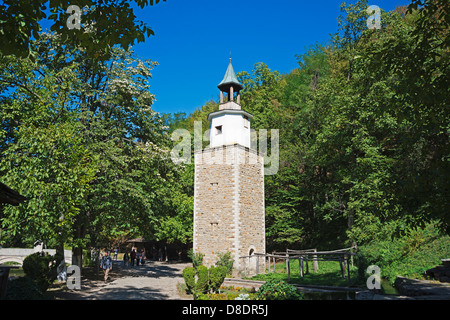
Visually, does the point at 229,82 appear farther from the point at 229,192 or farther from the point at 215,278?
the point at 215,278

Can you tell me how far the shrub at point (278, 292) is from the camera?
6.49 m

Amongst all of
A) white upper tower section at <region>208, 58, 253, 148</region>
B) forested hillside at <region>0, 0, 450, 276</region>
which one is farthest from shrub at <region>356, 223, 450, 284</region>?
white upper tower section at <region>208, 58, 253, 148</region>

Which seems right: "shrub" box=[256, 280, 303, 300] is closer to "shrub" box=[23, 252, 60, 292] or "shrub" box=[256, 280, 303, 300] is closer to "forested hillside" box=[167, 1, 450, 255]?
"forested hillside" box=[167, 1, 450, 255]

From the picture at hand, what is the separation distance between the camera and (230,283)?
16062 mm

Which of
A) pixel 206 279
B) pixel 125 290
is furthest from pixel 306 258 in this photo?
pixel 125 290

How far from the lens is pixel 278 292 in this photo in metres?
6.58

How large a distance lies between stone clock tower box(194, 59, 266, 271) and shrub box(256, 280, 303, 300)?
37.4 feet

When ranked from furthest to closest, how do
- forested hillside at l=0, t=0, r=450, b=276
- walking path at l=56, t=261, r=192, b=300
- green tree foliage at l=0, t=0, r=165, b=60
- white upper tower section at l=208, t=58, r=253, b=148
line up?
1. white upper tower section at l=208, t=58, r=253, b=148
2. walking path at l=56, t=261, r=192, b=300
3. forested hillside at l=0, t=0, r=450, b=276
4. green tree foliage at l=0, t=0, r=165, b=60

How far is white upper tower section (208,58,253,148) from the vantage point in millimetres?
20250

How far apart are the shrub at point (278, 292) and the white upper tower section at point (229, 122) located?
542 inches

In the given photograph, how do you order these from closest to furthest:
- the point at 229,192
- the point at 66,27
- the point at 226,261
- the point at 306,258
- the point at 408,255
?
1. the point at 66,27
2. the point at 408,255
3. the point at 306,258
4. the point at 226,261
5. the point at 229,192

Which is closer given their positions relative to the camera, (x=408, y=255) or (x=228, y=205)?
(x=408, y=255)

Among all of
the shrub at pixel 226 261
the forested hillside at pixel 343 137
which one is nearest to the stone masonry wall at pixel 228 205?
the shrub at pixel 226 261

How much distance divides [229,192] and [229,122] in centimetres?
427
